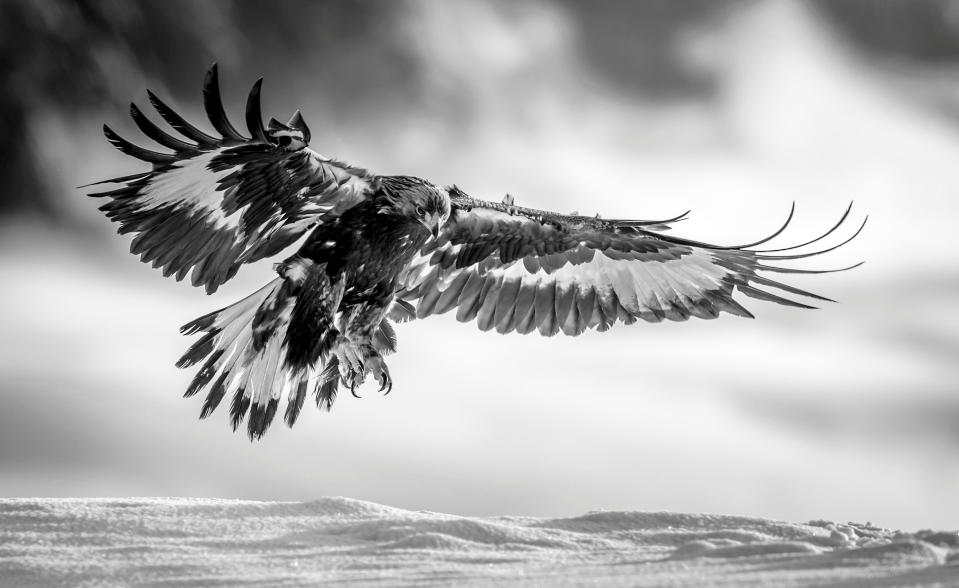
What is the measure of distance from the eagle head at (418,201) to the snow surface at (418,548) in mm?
1910

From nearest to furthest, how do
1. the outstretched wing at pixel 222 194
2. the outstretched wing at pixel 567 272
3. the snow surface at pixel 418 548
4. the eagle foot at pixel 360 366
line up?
the snow surface at pixel 418 548
the outstretched wing at pixel 222 194
the eagle foot at pixel 360 366
the outstretched wing at pixel 567 272

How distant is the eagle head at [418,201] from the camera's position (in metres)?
6.00

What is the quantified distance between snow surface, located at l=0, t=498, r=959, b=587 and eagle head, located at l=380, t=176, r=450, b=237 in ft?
6.27

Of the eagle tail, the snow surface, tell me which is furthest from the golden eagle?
the snow surface

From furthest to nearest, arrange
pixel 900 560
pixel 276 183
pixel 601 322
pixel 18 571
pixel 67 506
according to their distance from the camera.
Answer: pixel 601 322 → pixel 276 183 → pixel 67 506 → pixel 18 571 → pixel 900 560

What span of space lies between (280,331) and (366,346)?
0.56 metres

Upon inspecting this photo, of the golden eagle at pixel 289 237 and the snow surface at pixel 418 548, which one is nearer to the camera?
the snow surface at pixel 418 548

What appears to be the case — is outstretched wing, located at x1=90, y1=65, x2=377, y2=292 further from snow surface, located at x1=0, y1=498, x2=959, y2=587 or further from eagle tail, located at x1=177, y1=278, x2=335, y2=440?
snow surface, located at x1=0, y1=498, x2=959, y2=587

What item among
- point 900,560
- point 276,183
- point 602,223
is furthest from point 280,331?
point 900,560

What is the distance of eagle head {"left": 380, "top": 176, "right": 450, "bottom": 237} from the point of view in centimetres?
600

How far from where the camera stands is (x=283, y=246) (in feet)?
20.2

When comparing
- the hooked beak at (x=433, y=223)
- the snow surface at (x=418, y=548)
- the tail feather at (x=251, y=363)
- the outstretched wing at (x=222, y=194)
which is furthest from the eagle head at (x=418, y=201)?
the snow surface at (x=418, y=548)

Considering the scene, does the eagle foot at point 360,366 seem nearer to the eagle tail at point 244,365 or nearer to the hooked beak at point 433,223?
the eagle tail at point 244,365

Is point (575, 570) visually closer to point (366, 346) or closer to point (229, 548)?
point (229, 548)
